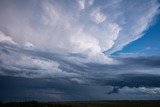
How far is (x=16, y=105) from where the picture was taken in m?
168

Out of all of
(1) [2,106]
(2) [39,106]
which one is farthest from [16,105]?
(2) [39,106]

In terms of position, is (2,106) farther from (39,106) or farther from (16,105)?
(39,106)

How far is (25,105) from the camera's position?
15962 cm

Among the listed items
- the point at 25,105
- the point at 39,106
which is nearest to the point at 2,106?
the point at 25,105

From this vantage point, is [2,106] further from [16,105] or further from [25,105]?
[25,105]

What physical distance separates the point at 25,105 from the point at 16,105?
12.0m

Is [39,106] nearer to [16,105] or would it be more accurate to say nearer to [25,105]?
[25,105]

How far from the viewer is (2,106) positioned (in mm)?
167125

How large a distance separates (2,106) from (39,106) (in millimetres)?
31037

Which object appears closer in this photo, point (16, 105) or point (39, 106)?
point (39, 106)

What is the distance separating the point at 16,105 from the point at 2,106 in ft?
32.9

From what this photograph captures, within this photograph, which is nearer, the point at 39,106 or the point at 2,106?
the point at 39,106

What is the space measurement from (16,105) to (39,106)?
2236 cm

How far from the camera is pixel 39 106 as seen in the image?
156 meters
